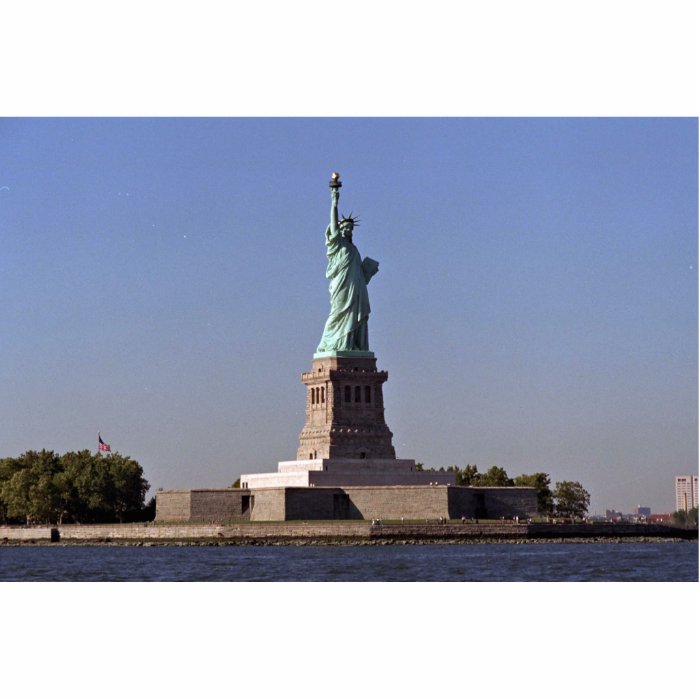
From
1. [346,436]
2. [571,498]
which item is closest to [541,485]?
[571,498]

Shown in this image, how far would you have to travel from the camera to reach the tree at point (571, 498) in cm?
11200

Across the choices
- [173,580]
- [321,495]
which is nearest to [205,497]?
[321,495]

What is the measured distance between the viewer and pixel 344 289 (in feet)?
317

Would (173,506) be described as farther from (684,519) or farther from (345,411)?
(684,519)

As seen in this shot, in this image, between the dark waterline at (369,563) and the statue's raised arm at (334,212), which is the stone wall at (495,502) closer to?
the dark waterline at (369,563)

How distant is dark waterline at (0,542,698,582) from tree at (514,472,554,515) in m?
25.2

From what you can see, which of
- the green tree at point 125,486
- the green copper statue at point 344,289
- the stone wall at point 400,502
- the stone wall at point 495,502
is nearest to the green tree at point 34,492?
the green tree at point 125,486

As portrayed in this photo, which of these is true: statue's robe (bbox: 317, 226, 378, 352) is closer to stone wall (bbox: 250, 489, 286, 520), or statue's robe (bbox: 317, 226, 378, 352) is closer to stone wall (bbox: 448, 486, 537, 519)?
stone wall (bbox: 250, 489, 286, 520)

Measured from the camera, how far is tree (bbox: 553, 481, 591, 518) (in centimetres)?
11200

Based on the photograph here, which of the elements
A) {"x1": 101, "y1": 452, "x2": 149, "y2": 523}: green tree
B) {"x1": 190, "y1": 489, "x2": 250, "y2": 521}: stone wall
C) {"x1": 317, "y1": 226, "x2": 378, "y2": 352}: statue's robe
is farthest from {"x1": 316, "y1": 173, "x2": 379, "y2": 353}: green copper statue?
{"x1": 101, "y1": 452, "x2": 149, "y2": 523}: green tree

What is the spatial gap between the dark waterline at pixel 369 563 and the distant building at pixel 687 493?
1749 cm

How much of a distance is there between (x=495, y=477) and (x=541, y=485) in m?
3.53

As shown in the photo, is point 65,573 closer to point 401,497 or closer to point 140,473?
point 401,497

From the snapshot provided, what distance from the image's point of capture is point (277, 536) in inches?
3334
